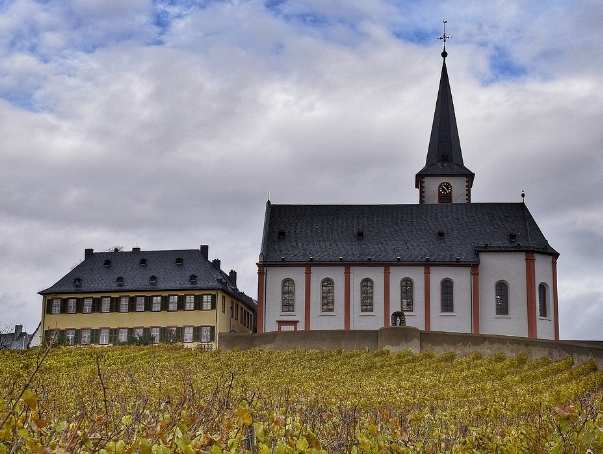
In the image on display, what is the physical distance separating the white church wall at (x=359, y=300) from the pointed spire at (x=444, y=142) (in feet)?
35.9

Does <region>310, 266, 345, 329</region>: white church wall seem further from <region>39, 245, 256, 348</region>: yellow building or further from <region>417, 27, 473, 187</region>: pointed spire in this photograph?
<region>417, 27, 473, 187</region>: pointed spire

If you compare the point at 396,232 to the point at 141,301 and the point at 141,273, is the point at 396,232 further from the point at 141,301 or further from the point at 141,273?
the point at 141,273

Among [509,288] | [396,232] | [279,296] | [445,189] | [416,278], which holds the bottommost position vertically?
[279,296]

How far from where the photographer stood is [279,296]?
182 ft

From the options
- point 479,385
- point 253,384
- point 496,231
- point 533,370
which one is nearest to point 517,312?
point 496,231

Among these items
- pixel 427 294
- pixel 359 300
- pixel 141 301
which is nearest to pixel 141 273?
pixel 141 301

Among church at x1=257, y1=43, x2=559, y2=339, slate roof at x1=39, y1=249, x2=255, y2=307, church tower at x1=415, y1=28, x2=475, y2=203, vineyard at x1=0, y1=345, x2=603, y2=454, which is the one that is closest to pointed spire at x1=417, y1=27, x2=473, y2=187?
church tower at x1=415, y1=28, x2=475, y2=203

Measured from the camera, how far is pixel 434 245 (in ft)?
187

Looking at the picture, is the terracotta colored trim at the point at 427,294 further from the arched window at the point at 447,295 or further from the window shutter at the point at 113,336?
the window shutter at the point at 113,336

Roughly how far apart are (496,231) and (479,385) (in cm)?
2374

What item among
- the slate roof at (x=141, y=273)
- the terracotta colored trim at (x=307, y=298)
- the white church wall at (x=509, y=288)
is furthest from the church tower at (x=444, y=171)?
the slate roof at (x=141, y=273)

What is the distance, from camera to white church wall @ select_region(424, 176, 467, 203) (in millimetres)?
63062

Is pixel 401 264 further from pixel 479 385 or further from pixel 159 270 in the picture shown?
pixel 479 385

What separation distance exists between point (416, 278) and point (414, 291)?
80 cm
